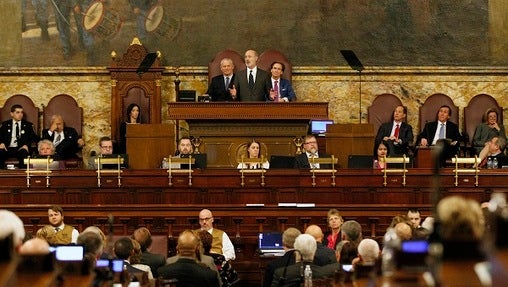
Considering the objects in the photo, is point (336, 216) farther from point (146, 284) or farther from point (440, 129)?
point (440, 129)

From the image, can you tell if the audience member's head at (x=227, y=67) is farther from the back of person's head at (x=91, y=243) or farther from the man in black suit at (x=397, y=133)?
the back of person's head at (x=91, y=243)

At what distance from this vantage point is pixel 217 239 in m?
14.7

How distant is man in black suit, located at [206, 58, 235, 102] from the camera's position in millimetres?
19453

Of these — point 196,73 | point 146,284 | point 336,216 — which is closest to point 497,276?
point 146,284

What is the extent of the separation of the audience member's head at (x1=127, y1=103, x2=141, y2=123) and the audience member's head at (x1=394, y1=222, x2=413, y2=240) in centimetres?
963

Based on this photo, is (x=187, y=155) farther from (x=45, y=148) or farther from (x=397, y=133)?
(x=397, y=133)

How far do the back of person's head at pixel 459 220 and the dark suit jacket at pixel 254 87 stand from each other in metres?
12.8

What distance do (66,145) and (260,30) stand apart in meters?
4.16

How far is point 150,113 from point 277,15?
9.39 ft

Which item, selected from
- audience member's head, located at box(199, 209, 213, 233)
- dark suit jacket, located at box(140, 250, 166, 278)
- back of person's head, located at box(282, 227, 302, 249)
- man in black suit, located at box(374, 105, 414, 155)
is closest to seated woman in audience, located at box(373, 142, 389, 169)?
man in black suit, located at box(374, 105, 414, 155)

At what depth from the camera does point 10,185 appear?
674 inches

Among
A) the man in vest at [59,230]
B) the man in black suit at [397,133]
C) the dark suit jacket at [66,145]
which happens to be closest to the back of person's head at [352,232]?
the man in vest at [59,230]

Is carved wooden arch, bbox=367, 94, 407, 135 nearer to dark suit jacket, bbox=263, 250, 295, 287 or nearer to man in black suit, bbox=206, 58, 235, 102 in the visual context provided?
man in black suit, bbox=206, 58, 235, 102

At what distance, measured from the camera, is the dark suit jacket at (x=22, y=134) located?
2033 centimetres
